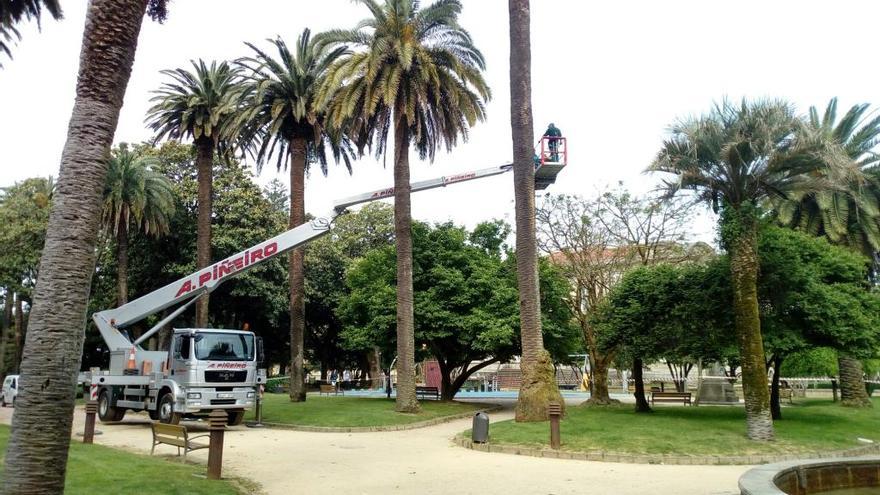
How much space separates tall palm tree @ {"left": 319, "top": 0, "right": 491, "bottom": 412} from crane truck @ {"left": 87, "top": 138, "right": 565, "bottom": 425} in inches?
126

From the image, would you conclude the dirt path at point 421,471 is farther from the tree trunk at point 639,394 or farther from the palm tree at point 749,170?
the tree trunk at point 639,394

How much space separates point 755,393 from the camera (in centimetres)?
1616

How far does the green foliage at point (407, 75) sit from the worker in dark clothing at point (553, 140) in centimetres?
337

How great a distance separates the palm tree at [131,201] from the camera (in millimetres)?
33406

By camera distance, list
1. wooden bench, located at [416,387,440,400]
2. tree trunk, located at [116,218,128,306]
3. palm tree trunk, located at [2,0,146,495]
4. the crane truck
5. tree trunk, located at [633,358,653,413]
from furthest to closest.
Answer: tree trunk, located at [116,218,128,306], wooden bench, located at [416,387,440,400], tree trunk, located at [633,358,653,413], the crane truck, palm tree trunk, located at [2,0,146,495]

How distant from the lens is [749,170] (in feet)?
56.6

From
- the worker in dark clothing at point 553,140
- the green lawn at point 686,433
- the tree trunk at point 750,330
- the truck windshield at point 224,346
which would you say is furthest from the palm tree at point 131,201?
the tree trunk at point 750,330

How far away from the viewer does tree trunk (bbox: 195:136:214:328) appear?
28.5 metres

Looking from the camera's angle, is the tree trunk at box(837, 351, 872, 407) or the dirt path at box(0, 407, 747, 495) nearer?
the dirt path at box(0, 407, 747, 495)

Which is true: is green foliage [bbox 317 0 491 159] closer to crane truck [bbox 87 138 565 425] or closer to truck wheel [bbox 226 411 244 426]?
crane truck [bbox 87 138 565 425]

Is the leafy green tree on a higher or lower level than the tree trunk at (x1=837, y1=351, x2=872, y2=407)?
higher

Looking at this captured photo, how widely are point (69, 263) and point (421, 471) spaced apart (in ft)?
25.8

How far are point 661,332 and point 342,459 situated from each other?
10985 mm

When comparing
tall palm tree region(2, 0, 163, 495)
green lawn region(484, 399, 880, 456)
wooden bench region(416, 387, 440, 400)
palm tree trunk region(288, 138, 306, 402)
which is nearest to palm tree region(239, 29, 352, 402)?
palm tree trunk region(288, 138, 306, 402)
